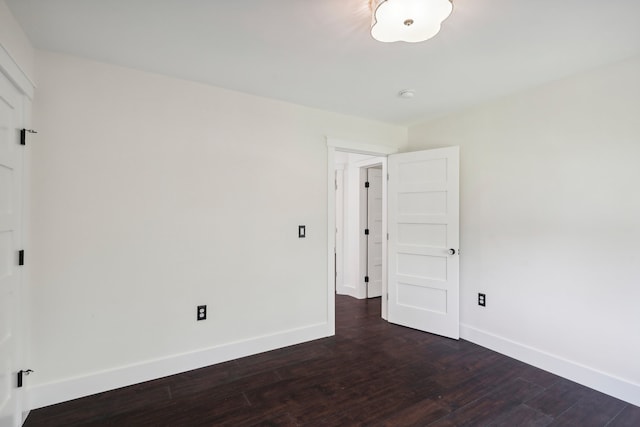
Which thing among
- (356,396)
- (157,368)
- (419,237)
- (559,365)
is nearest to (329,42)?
(419,237)

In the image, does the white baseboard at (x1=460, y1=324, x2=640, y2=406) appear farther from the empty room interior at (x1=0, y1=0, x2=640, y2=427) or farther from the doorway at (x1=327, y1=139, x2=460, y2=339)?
the doorway at (x1=327, y1=139, x2=460, y2=339)

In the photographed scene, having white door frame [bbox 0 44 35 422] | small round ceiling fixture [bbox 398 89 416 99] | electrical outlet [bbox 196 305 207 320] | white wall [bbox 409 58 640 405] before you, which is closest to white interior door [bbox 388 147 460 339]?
white wall [bbox 409 58 640 405]

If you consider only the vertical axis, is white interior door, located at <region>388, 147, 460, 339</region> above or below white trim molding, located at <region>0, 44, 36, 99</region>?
below

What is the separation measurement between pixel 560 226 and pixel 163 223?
10.7ft

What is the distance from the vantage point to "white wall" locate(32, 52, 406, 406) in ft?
6.86

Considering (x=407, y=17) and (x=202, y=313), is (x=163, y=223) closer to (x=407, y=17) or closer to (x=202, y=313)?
(x=202, y=313)

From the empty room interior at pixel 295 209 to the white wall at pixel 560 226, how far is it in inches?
0.6

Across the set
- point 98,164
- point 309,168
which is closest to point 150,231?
point 98,164

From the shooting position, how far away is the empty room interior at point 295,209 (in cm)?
181

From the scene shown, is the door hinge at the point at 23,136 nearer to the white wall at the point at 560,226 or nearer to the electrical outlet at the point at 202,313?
the electrical outlet at the point at 202,313

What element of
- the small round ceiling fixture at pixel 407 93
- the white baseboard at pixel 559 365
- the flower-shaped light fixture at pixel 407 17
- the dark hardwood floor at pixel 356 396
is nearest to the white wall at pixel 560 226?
the white baseboard at pixel 559 365

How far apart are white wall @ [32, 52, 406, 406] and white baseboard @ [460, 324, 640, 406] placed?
5.32 feet

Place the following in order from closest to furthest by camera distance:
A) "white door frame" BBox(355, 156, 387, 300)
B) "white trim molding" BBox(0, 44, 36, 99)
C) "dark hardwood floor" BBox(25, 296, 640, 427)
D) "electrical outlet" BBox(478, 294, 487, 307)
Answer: "white trim molding" BBox(0, 44, 36, 99) → "dark hardwood floor" BBox(25, 296, 640, 427) → "electrical outlet" BBox(478, 294, 487, 307) → "white door frame" BBox(355, 156, 387, 300)

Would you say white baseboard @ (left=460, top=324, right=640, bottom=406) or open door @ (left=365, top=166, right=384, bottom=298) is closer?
white baseboard @ (left=460, top=324, right=640, bottom=406)
